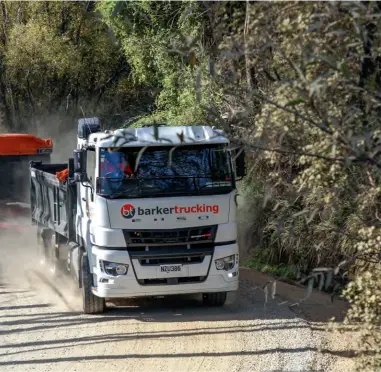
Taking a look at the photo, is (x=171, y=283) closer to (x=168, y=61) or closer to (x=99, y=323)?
(x=99, y=323)

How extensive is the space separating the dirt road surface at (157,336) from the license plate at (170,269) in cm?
76

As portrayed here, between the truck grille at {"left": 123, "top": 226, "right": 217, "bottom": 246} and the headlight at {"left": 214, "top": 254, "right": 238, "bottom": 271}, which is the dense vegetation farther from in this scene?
the truck grille at {"left": 123, "top": 226, "right": 217, "bottom": 246}

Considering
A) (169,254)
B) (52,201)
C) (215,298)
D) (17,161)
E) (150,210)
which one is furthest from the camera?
(17,161)

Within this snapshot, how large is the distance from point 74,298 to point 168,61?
930cm

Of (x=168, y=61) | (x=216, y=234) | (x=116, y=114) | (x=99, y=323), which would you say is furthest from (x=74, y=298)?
(x=116, y=114)

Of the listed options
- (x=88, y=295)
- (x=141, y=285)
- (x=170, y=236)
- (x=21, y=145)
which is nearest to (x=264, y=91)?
(x=170, y=236)

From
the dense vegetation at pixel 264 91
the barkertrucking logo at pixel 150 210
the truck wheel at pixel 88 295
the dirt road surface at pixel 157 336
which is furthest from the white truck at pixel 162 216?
the dense vegetation at pixel 264 91

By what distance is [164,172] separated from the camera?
11445mm

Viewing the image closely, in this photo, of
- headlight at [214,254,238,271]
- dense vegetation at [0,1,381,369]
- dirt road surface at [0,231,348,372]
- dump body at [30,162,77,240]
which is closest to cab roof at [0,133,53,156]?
dump body at [30,162,77,240]

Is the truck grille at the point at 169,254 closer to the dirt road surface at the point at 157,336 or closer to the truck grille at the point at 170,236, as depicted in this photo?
the truck grille at the point at 170,236

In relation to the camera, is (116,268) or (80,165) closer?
(116,268)

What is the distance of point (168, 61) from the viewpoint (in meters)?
21.2

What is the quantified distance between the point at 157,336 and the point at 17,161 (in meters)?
10.1

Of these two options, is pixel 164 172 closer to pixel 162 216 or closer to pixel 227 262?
pixel 162 216
